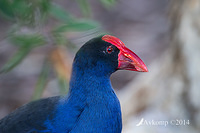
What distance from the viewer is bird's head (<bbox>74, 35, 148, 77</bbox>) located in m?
1.56

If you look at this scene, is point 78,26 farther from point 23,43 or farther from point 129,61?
point 129,61

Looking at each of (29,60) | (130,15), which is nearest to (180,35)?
(29,60)

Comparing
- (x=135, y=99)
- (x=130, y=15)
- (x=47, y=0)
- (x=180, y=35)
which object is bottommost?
(x=135, y=99)

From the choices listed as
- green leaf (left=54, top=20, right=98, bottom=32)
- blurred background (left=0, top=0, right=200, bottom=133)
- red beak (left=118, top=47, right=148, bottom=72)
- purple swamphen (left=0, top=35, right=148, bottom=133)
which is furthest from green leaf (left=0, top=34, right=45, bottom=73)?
red beak (left=118, top=47, right=148, bottom=72)

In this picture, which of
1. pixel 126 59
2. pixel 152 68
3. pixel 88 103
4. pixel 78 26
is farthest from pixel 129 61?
pixel 152 68

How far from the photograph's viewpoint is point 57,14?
2230 mm

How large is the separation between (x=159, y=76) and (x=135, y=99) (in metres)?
0.25

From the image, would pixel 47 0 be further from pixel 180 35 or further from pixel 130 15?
pixel 130 15

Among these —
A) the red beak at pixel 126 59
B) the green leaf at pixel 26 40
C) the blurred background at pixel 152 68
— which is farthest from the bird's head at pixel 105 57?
the green leaf at pixel 26 40

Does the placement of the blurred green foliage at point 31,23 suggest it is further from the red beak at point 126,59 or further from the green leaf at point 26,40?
the red beak at point 126,59

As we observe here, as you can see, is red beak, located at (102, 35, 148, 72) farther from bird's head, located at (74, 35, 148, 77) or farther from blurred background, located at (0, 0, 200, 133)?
blurred background, located at (0, 0, 200, 133)

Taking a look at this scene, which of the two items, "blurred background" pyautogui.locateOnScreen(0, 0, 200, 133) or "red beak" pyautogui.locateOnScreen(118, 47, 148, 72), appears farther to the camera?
"blurred background" pyautogui.locateOnScreen(0, 0, 200, 133)

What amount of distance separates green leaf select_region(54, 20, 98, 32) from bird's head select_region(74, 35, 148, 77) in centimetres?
57

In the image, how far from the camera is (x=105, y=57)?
1579 mm
